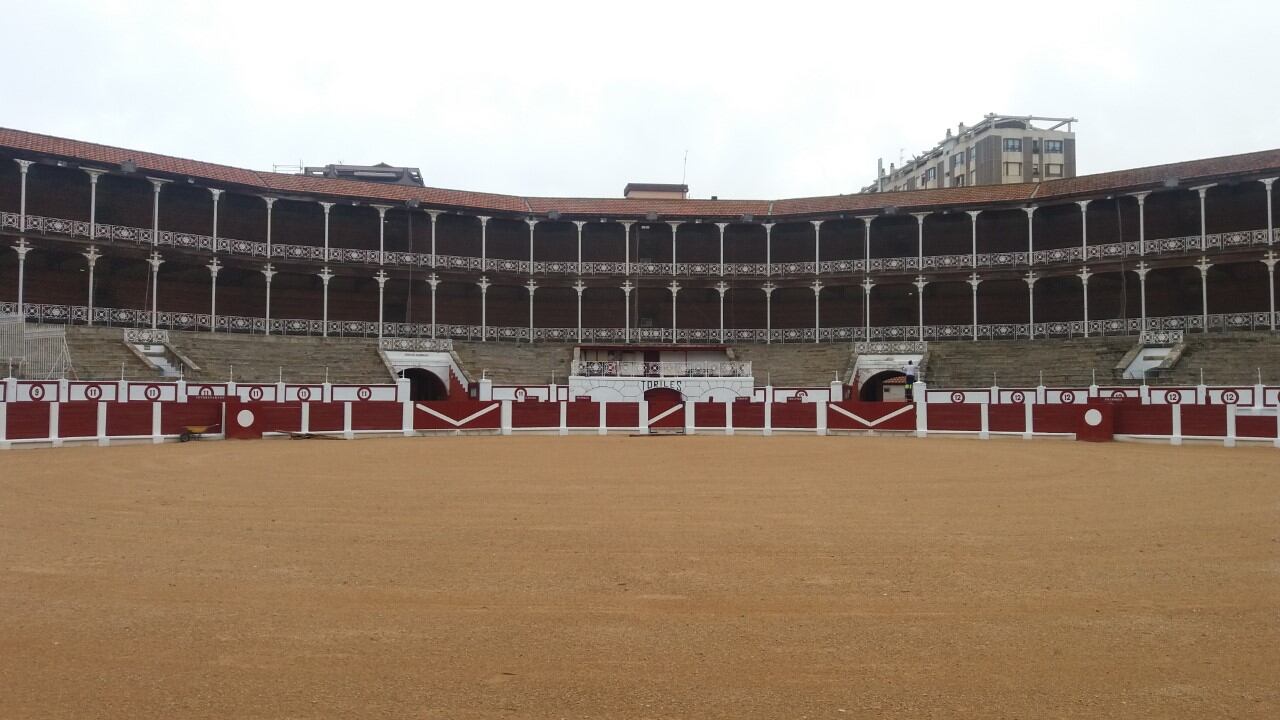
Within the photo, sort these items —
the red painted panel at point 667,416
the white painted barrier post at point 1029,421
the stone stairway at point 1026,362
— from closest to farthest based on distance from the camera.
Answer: the white painted barrier post at point 1029,421
the red painted panel at point 667,416
the stone stairway at point 1026,362

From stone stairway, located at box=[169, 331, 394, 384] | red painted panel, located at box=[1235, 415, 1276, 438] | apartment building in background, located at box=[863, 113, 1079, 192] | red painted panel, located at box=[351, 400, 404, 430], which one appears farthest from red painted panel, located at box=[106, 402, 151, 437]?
apartment building in background, located at box=[863, 113, 1079, 192]

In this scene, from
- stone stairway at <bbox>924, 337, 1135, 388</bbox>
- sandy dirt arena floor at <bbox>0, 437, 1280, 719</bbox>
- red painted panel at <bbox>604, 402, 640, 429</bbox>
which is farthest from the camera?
stone stairway at <bbox>924, 337, 1135, 388</bbox>

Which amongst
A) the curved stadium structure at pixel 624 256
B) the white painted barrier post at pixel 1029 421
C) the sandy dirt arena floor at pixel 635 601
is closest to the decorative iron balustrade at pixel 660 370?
the curved stadium structure at pixel 624 256

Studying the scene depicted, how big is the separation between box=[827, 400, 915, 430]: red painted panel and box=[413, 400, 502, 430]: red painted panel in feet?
32.3

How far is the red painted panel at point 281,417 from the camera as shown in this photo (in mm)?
22406

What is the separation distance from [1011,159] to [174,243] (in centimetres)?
5917

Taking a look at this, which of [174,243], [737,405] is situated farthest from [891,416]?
[174,243]

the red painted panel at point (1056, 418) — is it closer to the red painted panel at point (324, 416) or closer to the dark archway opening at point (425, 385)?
the red painted panel at point (324, 416)

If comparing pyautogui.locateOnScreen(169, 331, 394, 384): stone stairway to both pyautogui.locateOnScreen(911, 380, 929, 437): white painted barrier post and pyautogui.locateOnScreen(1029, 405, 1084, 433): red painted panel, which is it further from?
pyautogui.locateOnScreen(1029, 405, 1084, 433): red painted panel

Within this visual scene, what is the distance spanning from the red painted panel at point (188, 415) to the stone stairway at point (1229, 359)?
27.1m

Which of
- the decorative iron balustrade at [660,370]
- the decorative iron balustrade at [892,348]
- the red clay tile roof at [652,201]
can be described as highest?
the red clay tile roof at [652,201]

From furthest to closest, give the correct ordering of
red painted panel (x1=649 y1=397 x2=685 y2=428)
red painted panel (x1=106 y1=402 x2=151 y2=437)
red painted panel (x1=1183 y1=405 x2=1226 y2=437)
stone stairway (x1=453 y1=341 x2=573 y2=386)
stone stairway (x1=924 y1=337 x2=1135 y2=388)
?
1. stone stairway (x1=453 y1=341 x2=573 y2=386)
2. stone stairway (x1=924 y1=337 x2=1135 y2=388)
3. red painted panel (x1=649 y1=397 x2=685 y2=428)
4. red painted panel (x1=1183 y1=405 x2=1226 y2=437)
5. red painted panel (x1=106 y1=402 x2=151 y2=437)

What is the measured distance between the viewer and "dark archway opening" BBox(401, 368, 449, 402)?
33.2 m

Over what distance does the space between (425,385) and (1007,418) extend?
21.2 m
